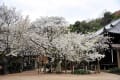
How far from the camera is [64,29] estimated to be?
3011 cm

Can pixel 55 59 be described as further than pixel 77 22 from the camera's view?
No

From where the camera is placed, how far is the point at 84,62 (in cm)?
2880

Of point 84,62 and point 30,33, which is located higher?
point 30,33

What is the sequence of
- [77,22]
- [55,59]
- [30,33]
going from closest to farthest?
[55,59] → [30,33] → [77,22]

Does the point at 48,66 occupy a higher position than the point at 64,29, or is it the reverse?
the point at 64,29

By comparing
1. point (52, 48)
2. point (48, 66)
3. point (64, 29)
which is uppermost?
point (64, 29)

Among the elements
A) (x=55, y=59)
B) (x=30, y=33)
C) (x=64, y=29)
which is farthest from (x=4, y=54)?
(x=64, y=29)

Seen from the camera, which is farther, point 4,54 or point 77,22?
point 77,22

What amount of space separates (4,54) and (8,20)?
4031 millimetres

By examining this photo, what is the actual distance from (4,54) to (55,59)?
5.43 metres

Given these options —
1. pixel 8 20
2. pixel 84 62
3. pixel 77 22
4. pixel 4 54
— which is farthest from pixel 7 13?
pixel 77 22

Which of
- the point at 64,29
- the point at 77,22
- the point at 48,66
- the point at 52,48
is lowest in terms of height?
the point at 48,66

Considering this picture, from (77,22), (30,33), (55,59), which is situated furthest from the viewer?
(77,22)

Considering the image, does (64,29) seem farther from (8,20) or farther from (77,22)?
(77,22)
